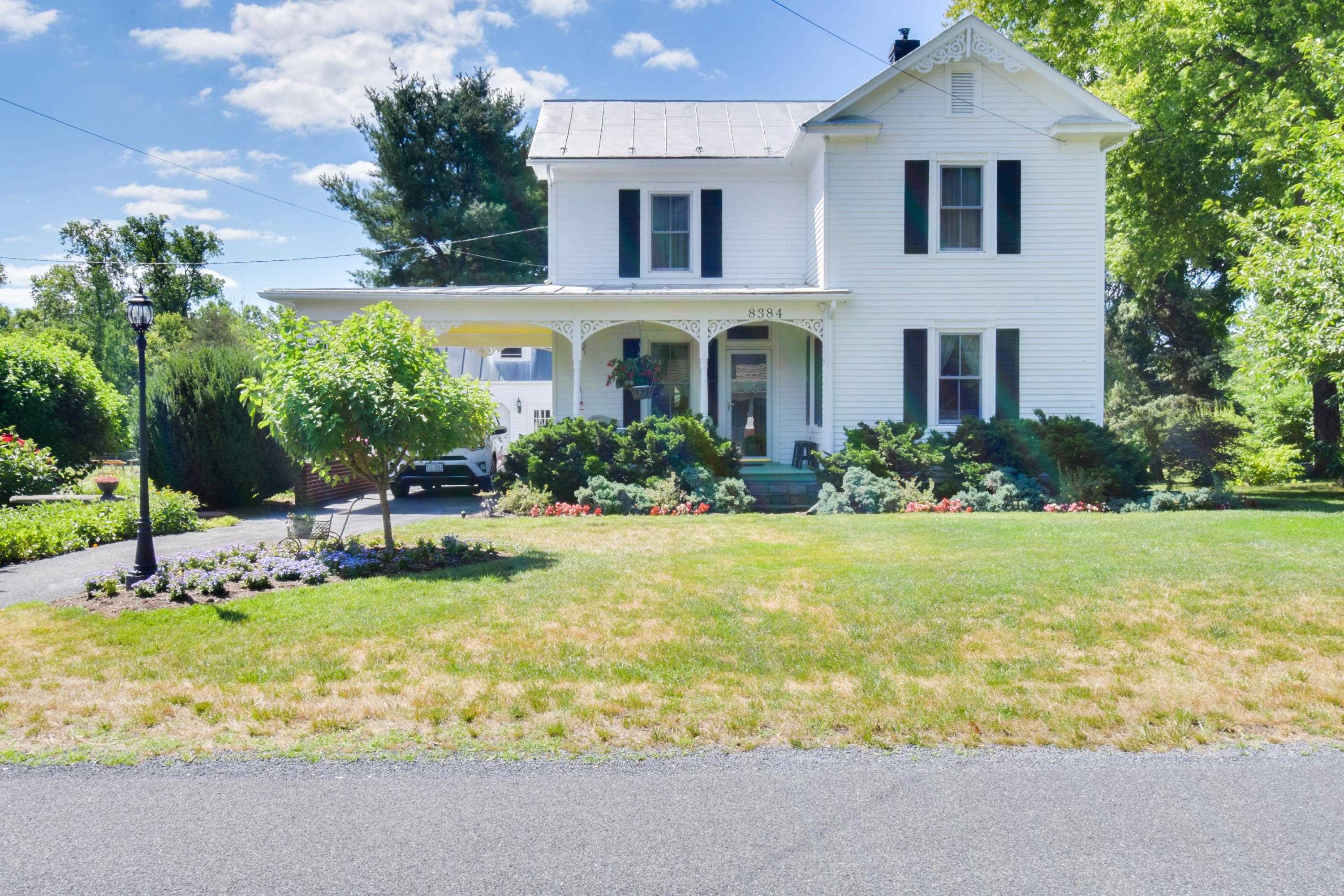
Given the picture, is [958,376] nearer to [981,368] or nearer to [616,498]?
[981,368]

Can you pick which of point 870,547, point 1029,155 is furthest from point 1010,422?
point 870,547

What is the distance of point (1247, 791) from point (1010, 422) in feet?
38.6

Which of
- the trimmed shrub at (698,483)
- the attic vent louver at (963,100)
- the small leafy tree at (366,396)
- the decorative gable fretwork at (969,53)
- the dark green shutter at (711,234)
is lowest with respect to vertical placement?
the trimmed shrub at (698,483)

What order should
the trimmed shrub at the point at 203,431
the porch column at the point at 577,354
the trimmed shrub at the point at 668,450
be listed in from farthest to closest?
1. the porch column at the point at 577,354
2. the trimmed shrub at the point at 668,450
3. the trimmed shrub at the point at 203,431

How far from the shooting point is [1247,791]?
13.6 ft

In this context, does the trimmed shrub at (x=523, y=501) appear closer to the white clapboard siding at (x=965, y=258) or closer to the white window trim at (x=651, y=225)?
the white clapboard siding at (x=965, y=258)

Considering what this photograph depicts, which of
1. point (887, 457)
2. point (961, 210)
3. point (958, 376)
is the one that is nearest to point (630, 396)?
point (887, 457)

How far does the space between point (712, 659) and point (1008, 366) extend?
12264mm

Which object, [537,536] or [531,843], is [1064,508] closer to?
[537,536]

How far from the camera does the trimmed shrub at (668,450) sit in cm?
1463

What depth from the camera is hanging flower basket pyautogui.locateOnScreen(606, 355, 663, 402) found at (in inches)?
674

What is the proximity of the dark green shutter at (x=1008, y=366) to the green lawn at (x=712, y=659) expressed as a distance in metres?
7.09

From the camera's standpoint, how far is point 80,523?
11.2 metres

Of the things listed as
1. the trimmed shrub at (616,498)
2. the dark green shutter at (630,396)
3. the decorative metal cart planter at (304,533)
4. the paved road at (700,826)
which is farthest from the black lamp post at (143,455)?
the dark green shutter at (630,396)
